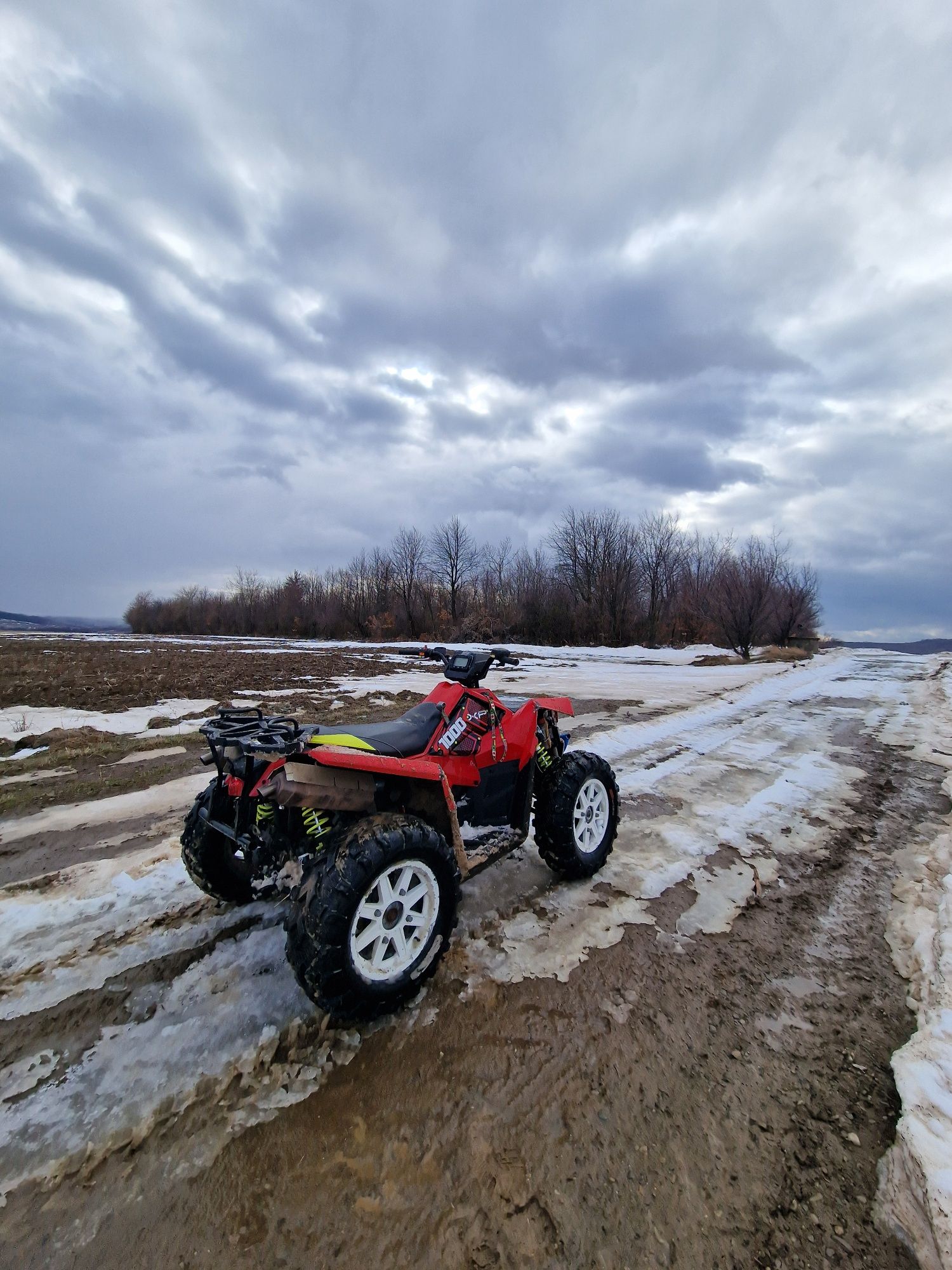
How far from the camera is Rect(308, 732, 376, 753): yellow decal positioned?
243 centimetres

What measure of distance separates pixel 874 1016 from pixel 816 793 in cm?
306

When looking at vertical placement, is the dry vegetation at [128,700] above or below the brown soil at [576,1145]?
above

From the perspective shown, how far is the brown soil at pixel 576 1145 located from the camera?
1.41 m

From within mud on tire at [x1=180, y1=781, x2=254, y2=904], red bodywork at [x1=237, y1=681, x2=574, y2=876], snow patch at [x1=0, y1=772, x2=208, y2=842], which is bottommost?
snow patch at [x1=0, y1=772, x2=208, y2=842]

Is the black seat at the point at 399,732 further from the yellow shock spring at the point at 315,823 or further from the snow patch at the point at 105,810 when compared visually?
the snow patch at the point at 105,810

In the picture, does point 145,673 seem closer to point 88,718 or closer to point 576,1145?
point 88,718

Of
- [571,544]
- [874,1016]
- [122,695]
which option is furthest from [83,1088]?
[571,544]

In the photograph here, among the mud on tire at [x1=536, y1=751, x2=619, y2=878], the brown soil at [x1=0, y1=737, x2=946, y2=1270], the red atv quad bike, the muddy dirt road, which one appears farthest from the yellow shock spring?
the mud on tire at [x1=536, y1=751, x2=619, y2=878]

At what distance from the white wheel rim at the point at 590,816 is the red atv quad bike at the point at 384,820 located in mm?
10

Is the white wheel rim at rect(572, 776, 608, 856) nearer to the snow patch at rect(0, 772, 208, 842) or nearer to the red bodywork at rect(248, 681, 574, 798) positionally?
the red bodywork at rect(248, 681, 574, 798)

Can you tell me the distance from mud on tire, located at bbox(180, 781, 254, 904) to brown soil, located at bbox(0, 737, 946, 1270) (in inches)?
46.4

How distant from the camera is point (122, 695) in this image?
1020 centimetres

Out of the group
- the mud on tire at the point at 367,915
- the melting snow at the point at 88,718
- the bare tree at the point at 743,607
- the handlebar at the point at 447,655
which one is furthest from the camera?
the bare tree at the point at 743,607

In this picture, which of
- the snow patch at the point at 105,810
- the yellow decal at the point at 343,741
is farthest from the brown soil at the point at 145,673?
the yellow decal at the point at 343,741
